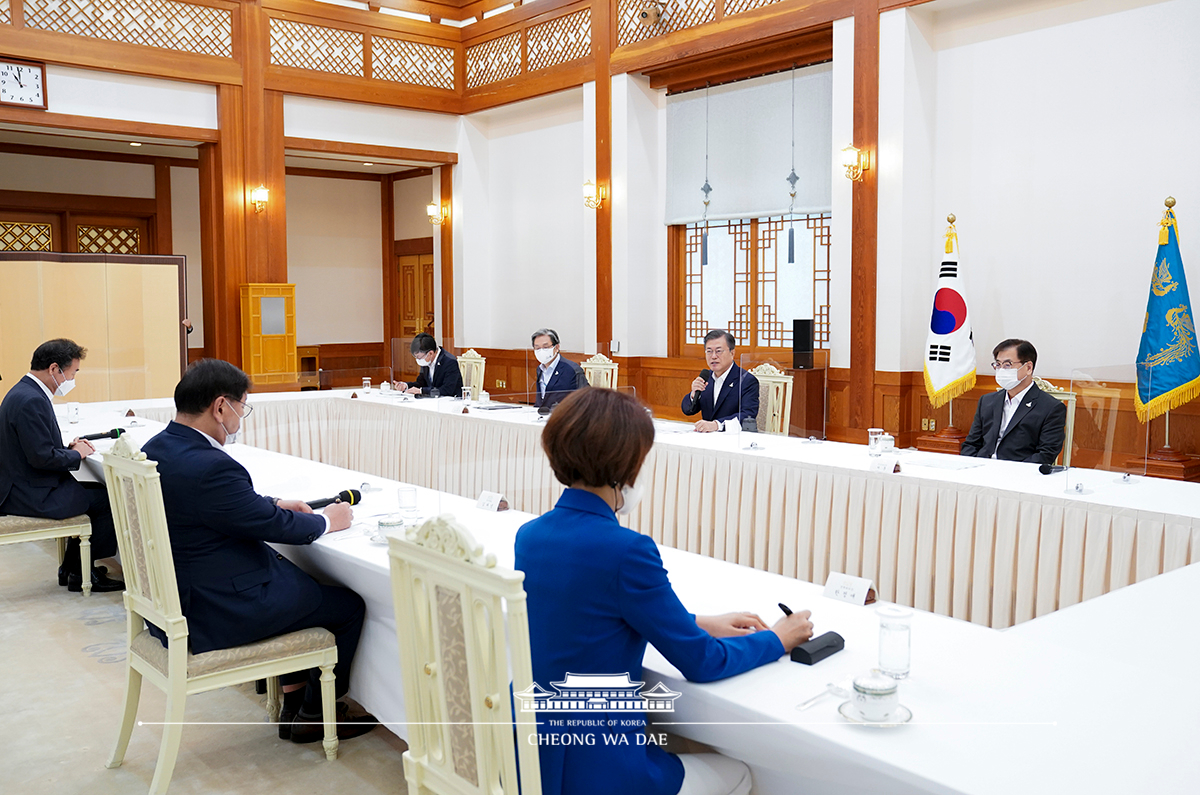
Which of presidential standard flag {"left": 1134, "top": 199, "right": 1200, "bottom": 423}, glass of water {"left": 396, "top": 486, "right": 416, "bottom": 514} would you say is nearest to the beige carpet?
glass of water {"left": 396, "top": 486, "right": 416, "bottom": 514}

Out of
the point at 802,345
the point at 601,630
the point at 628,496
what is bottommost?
the point at 601,630

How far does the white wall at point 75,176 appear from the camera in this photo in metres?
10.7

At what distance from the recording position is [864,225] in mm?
7148

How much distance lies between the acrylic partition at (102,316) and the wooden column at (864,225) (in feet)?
19.7

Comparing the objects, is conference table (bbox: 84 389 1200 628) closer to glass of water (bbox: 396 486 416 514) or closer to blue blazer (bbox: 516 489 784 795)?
glass of water (bbox: 396 486 416 514)

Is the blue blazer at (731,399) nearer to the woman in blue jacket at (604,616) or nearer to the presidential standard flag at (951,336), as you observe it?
the presidential standard flag at (951,336)

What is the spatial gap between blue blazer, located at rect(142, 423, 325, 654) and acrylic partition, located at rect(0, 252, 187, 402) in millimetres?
5952

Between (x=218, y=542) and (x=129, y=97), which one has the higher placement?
(x=129, y=97)

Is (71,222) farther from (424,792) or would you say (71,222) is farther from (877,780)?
(877,780)

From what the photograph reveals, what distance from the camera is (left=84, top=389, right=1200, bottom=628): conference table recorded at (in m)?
3.11

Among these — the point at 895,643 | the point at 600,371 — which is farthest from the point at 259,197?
the point at 895,643

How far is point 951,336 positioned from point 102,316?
709 cm

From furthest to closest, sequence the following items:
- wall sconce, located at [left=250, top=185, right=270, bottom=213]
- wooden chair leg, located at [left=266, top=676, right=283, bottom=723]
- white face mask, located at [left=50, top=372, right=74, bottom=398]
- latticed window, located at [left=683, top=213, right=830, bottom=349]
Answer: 1. wall sconce, located at [left=250, top=185, right=270, bottom=213]
2. latticed window, located at [left=683, top=213, right=830, bottom=349]
3. white face mask, located at [left=50, top=372, right=74, bottom=398]
4. wooden chair leg, located at [left=266, top=676, right=283, bottom=723]

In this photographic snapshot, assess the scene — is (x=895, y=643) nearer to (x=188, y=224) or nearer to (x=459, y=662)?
(x=459, y=662)
